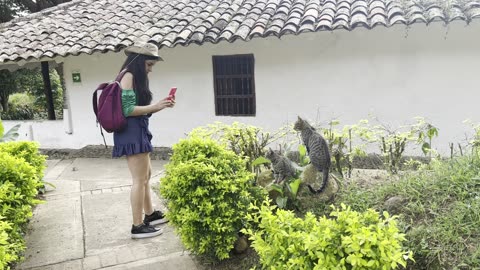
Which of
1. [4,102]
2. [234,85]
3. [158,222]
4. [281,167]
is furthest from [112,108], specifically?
[4,102]

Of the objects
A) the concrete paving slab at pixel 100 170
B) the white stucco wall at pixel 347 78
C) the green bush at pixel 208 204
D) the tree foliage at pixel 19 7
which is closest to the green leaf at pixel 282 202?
the green bush at pixel 208 204

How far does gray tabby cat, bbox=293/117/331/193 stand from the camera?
3645mm

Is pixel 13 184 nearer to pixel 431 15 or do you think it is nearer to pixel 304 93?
pixel 304 93

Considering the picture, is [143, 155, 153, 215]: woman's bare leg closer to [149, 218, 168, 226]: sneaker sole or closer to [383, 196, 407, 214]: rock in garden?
[149, 218, 168, 226]: sneaker sole

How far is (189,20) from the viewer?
775 cm

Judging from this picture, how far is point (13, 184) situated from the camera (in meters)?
3.49

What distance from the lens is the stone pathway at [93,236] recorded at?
344 centimetres

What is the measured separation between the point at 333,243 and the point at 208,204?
1.33 m

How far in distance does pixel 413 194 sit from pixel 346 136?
4.09ft

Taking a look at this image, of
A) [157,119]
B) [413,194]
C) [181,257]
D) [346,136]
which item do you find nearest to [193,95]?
[157,119]

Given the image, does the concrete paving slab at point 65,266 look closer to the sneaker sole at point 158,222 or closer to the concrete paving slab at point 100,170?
the sneaker sole at point 158,222

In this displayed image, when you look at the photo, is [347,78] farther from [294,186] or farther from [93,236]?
[93,236]

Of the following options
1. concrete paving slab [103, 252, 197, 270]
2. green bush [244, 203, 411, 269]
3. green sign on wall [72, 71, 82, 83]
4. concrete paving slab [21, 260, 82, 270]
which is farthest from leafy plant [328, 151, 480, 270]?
green sign on wall [72, 71, 82, 83]

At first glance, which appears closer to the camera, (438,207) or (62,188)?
(438,207)
